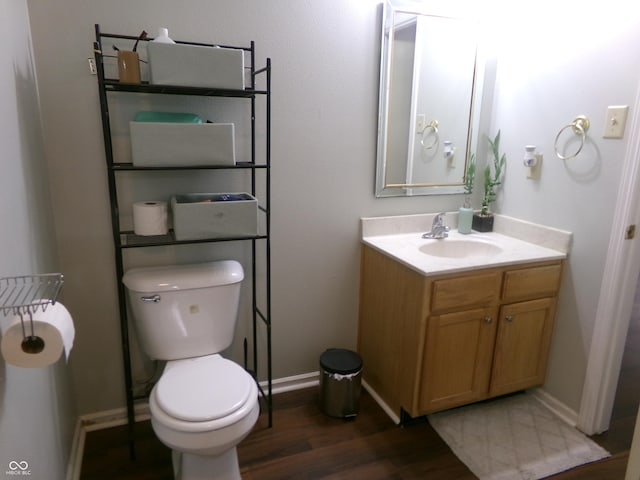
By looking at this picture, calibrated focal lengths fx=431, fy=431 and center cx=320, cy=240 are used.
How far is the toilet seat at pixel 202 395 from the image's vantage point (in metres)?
1.48

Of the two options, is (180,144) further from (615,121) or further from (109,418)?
(615,121)

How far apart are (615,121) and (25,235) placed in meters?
2.27

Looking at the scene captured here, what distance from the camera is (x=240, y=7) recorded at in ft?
6.12

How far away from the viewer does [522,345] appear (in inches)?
83.8

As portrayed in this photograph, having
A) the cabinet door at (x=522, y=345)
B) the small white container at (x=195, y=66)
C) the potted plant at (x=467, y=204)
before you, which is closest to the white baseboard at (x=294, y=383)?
the cabinet door at (x=522, y=345)

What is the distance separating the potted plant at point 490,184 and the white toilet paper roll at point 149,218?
5.58ft

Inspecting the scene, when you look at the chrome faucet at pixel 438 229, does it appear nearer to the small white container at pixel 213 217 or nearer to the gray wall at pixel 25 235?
the small white container at pixel 213 217

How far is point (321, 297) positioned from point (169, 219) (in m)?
0.90

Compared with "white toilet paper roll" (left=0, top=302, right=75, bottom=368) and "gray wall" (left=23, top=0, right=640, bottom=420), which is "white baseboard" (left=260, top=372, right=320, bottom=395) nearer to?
"gray wall" (left=23, top=0, right=640, bottom=420)

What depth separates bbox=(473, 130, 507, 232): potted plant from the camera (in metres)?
2.43

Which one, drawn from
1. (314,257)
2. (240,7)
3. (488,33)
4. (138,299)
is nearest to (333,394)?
(314,257)

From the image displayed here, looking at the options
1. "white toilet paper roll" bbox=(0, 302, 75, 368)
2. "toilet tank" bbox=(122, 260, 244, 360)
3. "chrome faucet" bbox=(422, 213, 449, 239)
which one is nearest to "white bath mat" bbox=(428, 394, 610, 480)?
→ "chrome faucet" bbox=(422, 213, 449, 239)

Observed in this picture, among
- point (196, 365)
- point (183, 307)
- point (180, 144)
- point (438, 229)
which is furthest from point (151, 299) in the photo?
point (438, 229)

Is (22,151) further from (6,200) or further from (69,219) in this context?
(69,219)
